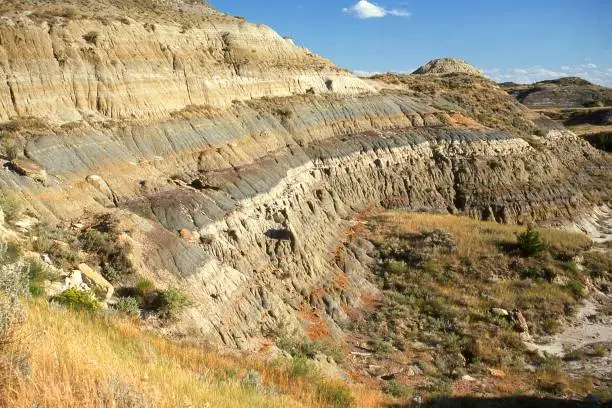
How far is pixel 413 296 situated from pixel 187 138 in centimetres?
1229

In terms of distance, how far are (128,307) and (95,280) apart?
1157mm

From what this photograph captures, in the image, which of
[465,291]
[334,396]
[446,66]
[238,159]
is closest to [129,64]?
[238,159]

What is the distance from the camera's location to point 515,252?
85.3 ft

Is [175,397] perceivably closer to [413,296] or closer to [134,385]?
[134,385]

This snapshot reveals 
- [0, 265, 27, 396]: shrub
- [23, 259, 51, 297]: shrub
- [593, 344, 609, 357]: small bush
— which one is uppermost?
[0, 265, 27, 396]: shrub

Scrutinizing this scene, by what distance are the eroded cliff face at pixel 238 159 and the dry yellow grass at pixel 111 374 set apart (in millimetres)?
5752

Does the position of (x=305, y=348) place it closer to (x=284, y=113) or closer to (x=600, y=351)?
(x=600, y=351)

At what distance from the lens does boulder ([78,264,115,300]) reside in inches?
457

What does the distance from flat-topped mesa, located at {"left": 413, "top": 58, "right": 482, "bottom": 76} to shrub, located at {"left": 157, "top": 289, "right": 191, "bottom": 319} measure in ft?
239

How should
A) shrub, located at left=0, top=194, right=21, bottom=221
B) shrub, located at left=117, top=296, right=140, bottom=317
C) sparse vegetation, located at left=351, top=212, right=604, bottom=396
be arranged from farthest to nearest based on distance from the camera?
sparse vegetation, located at left=351, top=212, right=604, bottom=396 → shrub, located at left=0, top=194, right=21, bottom=221 → shrub, located at left=117, top=296, right=140, bottom=317

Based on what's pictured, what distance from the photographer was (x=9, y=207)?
479 inches

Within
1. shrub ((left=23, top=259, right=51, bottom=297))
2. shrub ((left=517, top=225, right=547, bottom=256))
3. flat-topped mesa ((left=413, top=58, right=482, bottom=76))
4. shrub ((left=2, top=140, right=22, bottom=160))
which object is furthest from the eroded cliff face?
flat-topped mesa ((left=413, top=58, right=482, bottom=76))

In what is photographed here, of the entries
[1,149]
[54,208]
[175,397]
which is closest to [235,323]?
[54,208]

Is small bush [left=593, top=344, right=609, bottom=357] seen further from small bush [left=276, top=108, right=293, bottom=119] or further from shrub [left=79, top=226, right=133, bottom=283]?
small bush [left=276, top=108, right=293, bottom=119]
